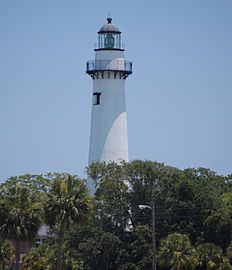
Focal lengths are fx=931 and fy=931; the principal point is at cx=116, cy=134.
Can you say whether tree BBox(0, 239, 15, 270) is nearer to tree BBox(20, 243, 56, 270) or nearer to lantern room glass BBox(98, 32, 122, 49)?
tree BBox(20, 243, 56, 270)

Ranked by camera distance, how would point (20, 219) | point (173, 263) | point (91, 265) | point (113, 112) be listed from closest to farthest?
point (20, 219)
point (173, 263)
point (91, 265)
point (113, 112)

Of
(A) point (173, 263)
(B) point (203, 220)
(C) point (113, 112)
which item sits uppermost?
(C) point (113, 112)

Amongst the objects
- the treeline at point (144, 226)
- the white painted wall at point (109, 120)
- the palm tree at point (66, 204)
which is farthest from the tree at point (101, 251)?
the palm tree at point (66, 204)

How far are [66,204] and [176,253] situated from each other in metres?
10.5

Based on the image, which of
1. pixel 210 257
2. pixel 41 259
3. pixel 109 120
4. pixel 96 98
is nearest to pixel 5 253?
pixel 41 259

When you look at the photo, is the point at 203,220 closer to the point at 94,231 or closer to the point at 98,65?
the point at 94,231

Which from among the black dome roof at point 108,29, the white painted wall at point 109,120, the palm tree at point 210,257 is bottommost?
the palm tree at point 210,257

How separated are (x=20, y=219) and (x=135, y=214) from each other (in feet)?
50.5

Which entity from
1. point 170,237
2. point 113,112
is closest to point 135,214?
point 170,237

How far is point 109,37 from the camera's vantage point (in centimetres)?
7512

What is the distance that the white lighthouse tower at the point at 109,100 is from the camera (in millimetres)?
73812

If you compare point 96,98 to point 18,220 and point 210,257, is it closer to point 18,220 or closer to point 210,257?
point 210,257

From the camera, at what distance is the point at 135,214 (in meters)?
65.9

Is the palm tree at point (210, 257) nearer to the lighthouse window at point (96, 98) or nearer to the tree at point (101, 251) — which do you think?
the tree at point (101, 251)
